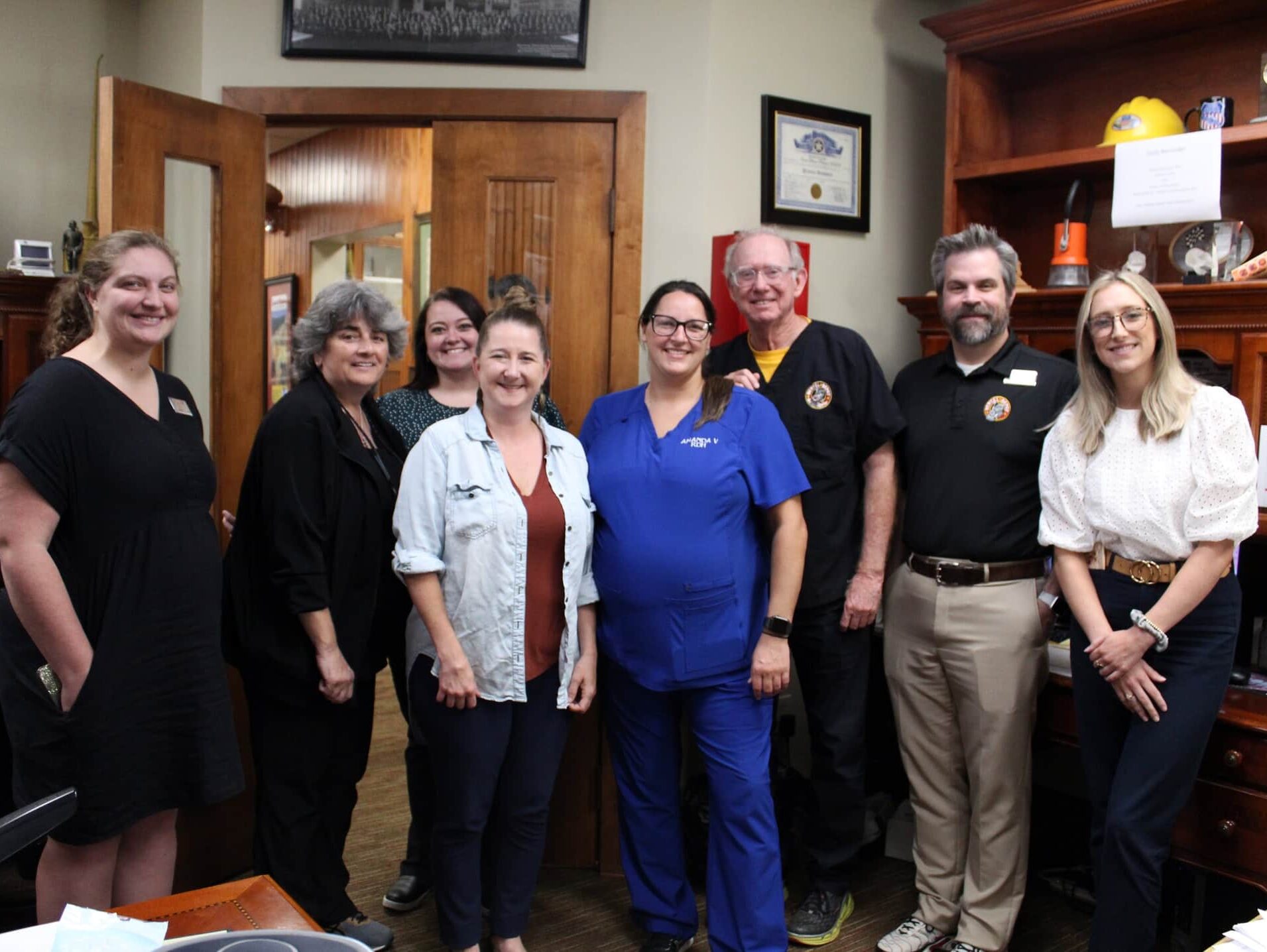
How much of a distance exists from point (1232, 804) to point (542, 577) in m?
1.50

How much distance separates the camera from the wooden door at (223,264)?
2.57 metres

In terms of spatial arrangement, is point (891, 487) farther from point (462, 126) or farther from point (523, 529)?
point (462, 126)

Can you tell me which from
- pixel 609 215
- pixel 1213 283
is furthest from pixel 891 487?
pixel 609 215

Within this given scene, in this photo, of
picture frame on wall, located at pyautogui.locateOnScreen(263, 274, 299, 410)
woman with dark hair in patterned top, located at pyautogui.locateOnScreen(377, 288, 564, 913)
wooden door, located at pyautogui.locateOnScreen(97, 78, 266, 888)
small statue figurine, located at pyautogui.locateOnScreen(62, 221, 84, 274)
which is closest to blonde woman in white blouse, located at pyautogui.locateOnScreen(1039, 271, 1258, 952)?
woman with dark hair in patterned top, located at pyautogui.locateOnScreen(377, 288, 564, 913)

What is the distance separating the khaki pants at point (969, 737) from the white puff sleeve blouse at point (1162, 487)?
28 cm

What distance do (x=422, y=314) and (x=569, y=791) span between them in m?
1.39

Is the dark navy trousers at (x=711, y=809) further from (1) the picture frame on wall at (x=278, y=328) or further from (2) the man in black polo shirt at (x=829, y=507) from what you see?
(1) the picture frame on wall at (x=278, y=328)

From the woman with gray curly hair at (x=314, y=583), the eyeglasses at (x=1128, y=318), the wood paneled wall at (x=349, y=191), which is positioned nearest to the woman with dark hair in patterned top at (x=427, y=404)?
the woman with gray curly hair at (x=314, y=583)

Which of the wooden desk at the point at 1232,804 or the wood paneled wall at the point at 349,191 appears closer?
the wooden desk at the point at 1232,804

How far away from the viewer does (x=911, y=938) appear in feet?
8.23

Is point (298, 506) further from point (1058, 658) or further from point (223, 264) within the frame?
point (1058, 658)

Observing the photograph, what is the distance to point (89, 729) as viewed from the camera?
1817mm

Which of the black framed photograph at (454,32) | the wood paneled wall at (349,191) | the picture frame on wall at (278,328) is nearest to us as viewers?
the black framed photograph at (454,32)

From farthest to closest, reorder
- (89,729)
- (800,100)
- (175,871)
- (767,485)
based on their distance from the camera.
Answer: (800,100), (175,871), (767,485), (89,729)
